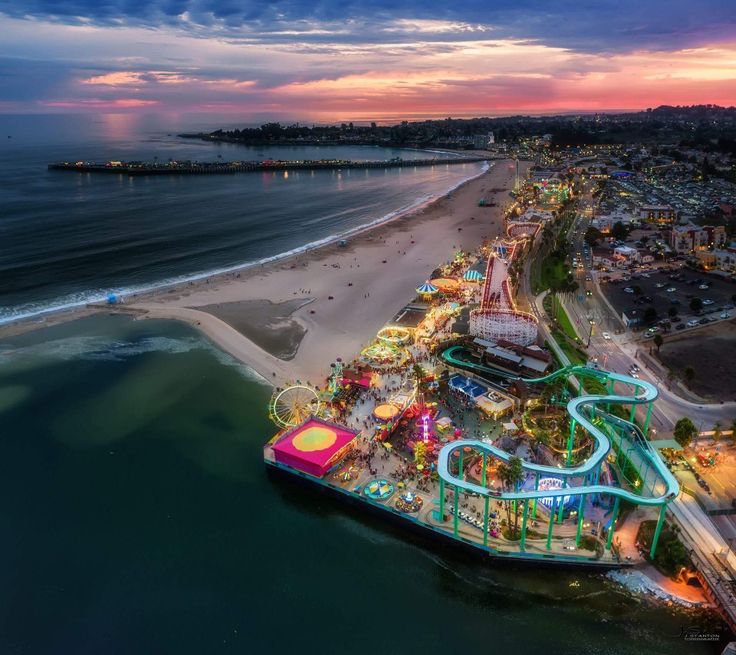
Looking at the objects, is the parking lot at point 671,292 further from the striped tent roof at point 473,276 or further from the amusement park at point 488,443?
the amusement park at point 488,443

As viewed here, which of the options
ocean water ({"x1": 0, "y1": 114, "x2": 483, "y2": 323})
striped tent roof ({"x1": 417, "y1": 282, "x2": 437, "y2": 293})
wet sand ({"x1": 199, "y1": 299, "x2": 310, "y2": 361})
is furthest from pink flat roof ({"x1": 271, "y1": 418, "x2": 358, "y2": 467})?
ocean water ({"x1": 0, "y1": 114, "x2": 483, "y2": 323})

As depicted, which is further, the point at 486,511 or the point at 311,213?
the point at 311,213

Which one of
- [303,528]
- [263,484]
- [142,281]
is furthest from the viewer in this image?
[142,281]

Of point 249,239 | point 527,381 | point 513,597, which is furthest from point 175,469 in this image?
point 249,239

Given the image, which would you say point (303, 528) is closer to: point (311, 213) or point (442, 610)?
point (442, 610)

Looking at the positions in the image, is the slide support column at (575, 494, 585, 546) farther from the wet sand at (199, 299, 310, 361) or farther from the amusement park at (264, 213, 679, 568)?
the wet sand at (199, 299, 310, 361)

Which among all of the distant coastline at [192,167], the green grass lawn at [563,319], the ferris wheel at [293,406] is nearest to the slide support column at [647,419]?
the green grass lawn at [563,319]
